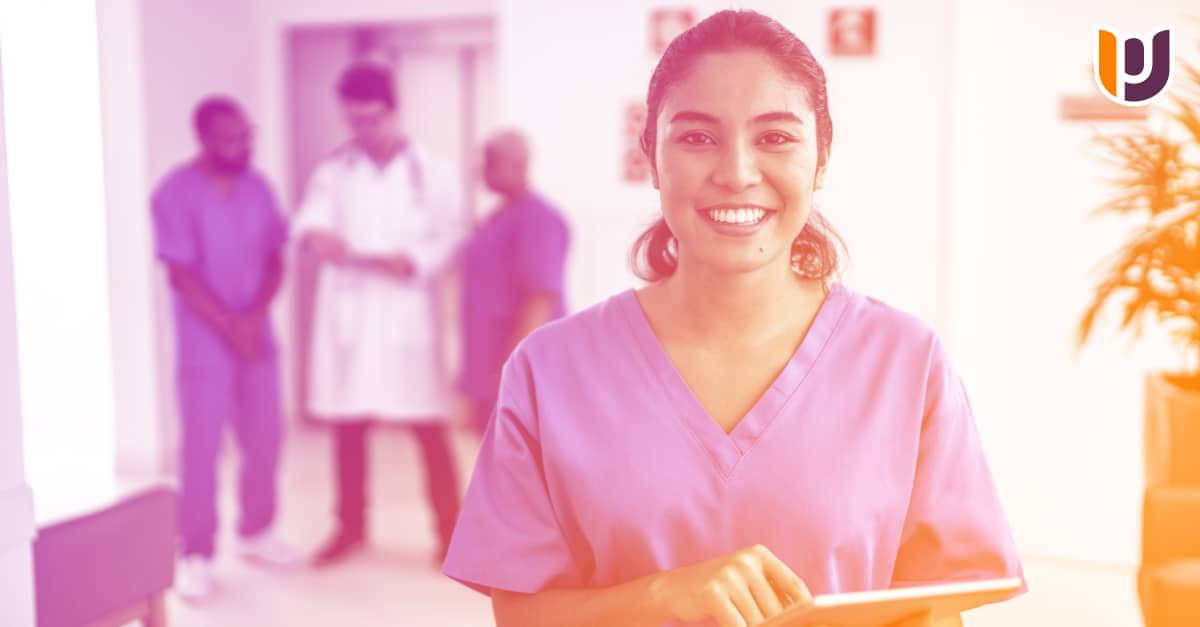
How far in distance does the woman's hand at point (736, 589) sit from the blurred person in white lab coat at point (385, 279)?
2.16 meters

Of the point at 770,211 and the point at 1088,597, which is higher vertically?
the point at 770,211

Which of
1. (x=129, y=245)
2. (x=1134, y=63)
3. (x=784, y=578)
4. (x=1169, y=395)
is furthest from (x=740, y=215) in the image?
(x=129, y=245)

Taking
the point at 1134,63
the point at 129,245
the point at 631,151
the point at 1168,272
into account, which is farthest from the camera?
the point at 129,245

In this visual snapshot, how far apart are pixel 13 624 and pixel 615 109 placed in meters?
2.56

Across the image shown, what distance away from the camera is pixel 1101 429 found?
295cm

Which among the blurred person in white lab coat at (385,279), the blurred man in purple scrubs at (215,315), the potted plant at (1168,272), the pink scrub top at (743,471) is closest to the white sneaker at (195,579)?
the blurred man in purple scrubs at (215,315)

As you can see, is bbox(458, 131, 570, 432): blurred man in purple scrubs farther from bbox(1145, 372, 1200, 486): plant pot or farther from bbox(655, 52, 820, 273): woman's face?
bbox(655, 52, 820, 273): woman's face

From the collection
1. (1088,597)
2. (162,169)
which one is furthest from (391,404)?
(1088,597)

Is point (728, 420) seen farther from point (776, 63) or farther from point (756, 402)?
point (776, 63)

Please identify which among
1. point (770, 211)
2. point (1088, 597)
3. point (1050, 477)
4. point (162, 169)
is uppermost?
point (162, 169)

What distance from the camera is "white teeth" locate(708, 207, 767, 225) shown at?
0.93m

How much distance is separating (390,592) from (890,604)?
86.2 inches

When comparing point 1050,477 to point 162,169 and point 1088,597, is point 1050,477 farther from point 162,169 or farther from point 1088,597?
point 162,169

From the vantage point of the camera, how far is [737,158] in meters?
0.92
